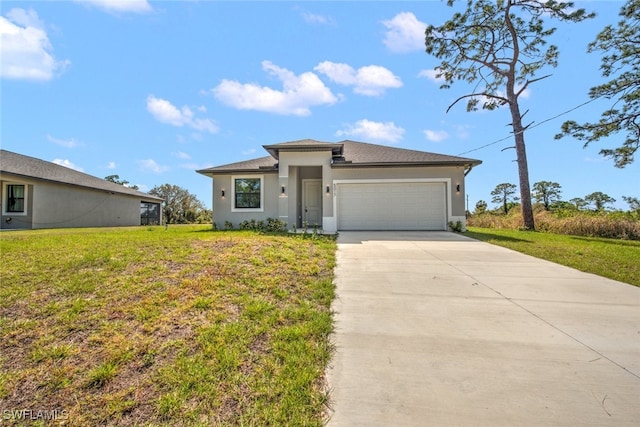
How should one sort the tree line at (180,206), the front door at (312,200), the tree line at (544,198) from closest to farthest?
the front door at (312,200) < the tree line at (180,206) < the tree line at (544,198)

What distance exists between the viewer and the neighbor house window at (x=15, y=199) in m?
15.3

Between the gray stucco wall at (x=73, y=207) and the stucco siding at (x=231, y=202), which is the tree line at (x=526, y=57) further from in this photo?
the gray stucco wall at (x=73, y=207)

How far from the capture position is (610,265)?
20.6ft

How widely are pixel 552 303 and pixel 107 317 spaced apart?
5989 millimetres

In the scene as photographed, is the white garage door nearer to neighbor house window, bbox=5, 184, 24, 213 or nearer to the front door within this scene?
the front door

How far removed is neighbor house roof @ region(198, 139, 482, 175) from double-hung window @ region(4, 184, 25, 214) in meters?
11.2

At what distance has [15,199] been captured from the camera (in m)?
15.4

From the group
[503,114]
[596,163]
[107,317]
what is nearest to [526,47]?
[503,114]

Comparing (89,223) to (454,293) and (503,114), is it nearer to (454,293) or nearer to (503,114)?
(454,293)

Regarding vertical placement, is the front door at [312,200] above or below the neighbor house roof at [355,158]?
below

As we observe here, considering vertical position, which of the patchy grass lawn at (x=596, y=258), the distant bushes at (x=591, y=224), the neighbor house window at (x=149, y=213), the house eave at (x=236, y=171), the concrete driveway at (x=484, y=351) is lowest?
the concrete driveway at (x=484, y=351)

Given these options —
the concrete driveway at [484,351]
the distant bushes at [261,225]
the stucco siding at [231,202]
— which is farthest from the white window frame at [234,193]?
the concrete driveway at [484,351]

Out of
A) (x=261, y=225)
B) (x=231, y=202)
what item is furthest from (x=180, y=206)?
(x=261, y=225)

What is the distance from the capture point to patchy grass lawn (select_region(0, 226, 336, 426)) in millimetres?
2064
